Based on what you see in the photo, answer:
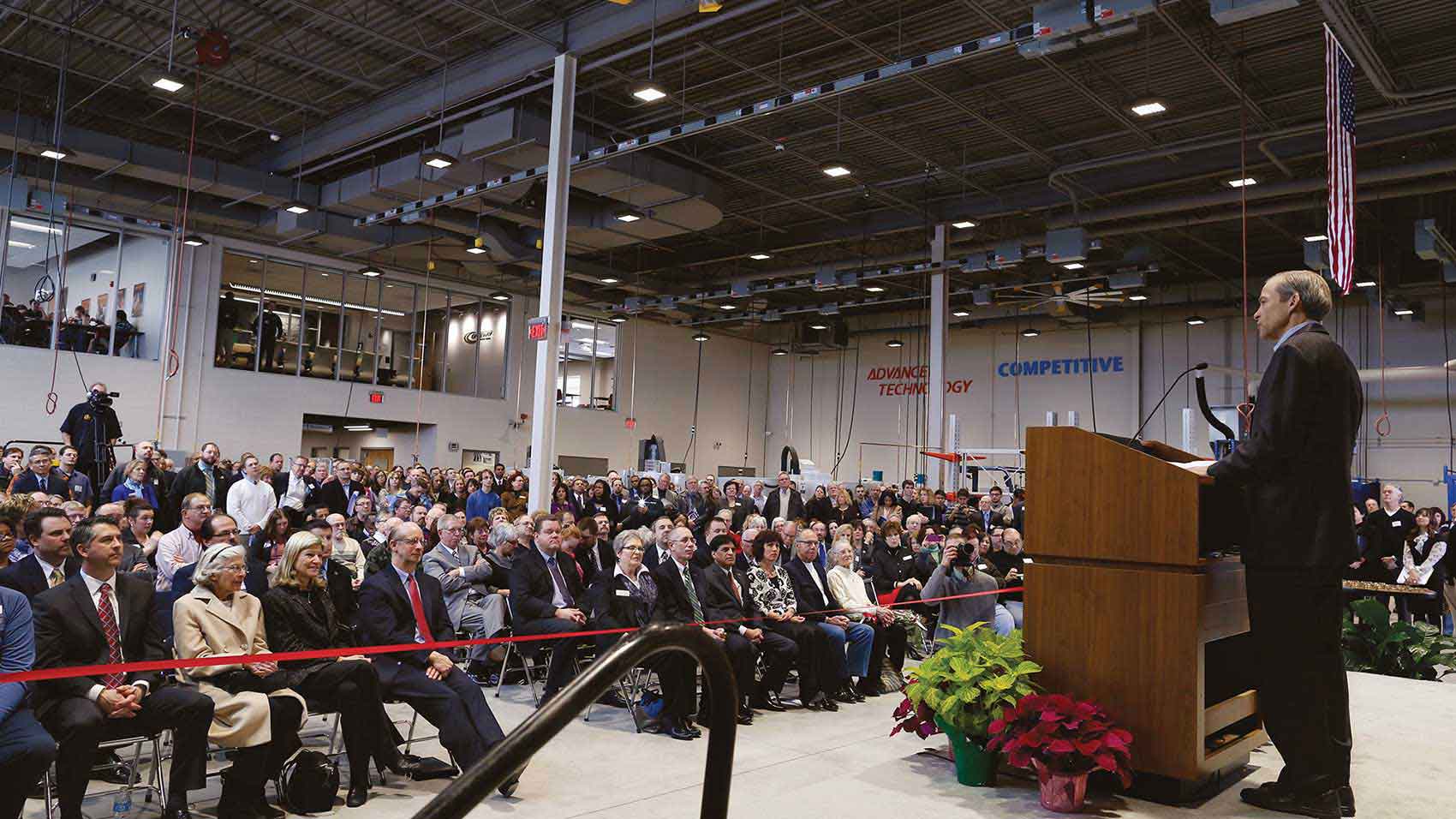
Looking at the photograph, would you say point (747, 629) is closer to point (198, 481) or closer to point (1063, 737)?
point (1063, 737)

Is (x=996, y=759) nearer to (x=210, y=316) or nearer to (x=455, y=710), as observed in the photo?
(x=455, y=710)

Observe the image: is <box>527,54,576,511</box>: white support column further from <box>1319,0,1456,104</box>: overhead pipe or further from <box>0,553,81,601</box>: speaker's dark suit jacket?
<box>1319,0,1456,104</box>: overhead pipe

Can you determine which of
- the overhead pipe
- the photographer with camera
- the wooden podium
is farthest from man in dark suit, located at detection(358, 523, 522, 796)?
the overhead pipe

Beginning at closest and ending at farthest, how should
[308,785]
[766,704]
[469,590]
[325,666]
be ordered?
1. [308,785]
2. [325,666]
3. [766,704]
4. [469,590]

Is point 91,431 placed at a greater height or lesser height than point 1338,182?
lesser

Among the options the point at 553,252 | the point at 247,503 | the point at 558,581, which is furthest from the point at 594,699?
the point at 553,252

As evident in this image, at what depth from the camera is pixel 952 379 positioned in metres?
25.2

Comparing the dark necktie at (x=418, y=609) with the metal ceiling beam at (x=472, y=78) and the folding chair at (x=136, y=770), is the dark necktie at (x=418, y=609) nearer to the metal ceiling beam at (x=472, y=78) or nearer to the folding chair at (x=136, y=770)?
the folding chair at (x=136, y=770)

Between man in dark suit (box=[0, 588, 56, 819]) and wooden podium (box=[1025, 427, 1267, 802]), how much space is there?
11.4ft

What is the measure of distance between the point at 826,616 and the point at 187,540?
429cm

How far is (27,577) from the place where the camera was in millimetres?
4121

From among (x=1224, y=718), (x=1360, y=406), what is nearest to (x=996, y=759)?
(x=1224, y=718)

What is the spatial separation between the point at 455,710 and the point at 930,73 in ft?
31.1

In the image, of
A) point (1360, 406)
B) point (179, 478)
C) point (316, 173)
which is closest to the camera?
point (1360, 406)
